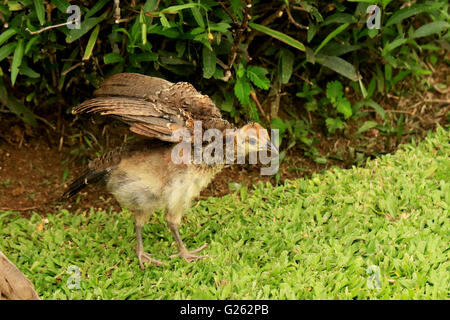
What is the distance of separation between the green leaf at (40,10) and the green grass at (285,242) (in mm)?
1602

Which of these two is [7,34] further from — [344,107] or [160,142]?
[344,107]

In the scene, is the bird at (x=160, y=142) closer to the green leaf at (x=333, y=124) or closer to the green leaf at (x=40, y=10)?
the green leaf at (x=40, y=10)

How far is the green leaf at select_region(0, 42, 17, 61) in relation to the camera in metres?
4.63

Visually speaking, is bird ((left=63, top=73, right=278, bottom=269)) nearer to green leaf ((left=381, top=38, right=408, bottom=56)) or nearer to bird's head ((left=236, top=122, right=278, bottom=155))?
bird's head ((left=236, top=122, right=278, bottom=155))

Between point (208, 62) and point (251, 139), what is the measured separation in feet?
4.12

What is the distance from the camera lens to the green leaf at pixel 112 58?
4852 mm

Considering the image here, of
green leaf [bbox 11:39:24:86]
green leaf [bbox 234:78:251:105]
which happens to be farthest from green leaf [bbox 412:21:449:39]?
green leaf [bbox 11:39:24:86]

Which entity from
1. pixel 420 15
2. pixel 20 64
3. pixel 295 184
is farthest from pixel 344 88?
pixel 20 64

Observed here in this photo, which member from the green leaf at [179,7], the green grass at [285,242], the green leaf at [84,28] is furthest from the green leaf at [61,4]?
the green grass at [285,242]

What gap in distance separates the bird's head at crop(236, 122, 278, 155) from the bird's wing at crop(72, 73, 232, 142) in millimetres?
133

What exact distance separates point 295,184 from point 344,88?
148cm

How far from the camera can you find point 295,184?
16.5 feet

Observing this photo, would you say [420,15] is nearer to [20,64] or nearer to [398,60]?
[398,60]

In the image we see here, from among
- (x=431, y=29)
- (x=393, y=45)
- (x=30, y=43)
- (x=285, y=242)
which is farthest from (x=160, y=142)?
(x=431, y=29)
